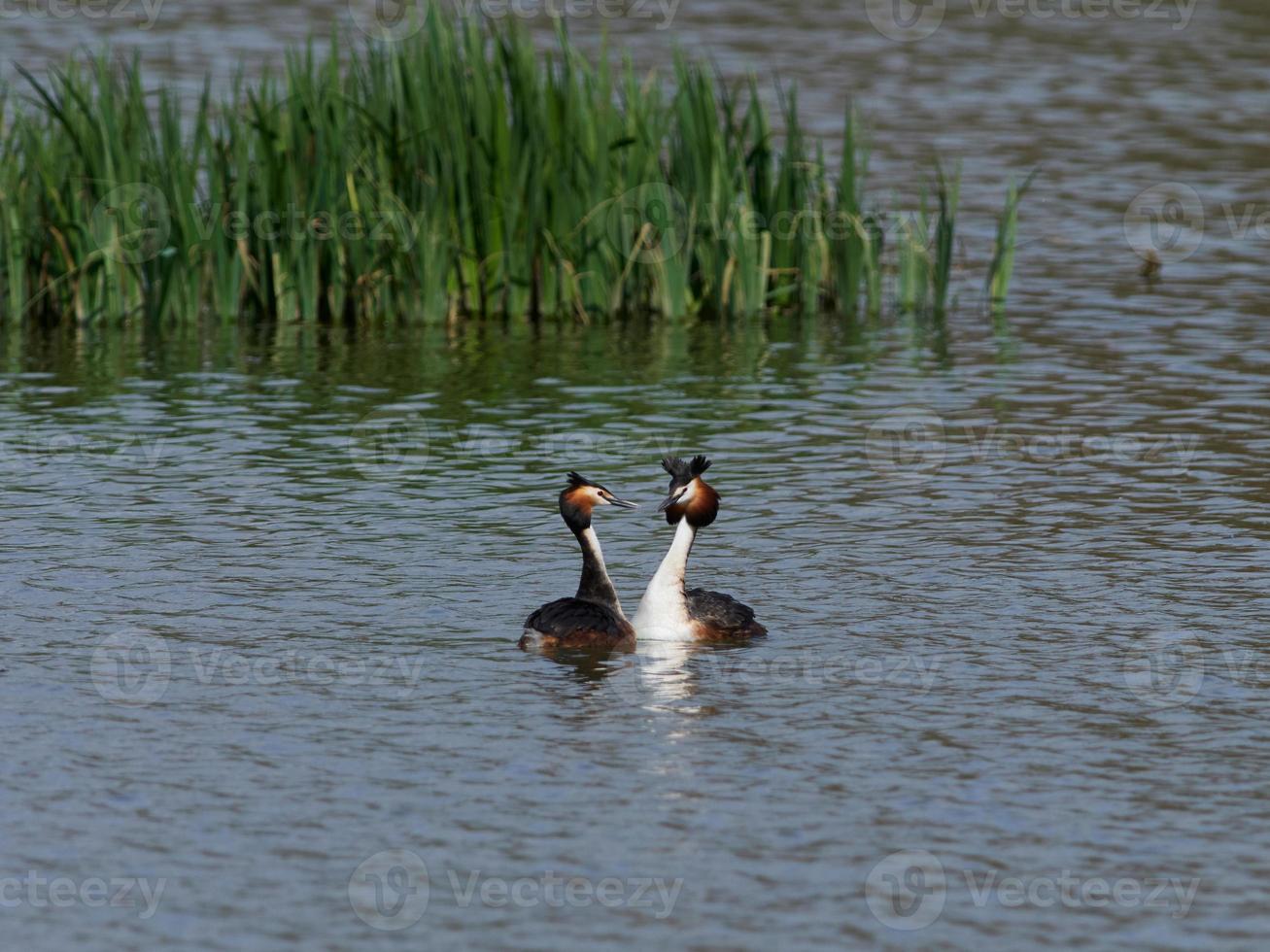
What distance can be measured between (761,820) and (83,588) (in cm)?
534

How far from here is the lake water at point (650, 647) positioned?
26.3 ft

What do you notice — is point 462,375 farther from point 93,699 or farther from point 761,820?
point 761,820

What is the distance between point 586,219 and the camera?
64.1ft

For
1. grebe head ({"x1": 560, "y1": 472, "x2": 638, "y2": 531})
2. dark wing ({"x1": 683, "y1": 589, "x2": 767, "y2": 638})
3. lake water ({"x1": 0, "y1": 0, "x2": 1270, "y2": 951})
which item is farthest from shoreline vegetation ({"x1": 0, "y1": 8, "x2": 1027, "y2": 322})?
dark wing ({"x1": 683, "y1": 589, "x2": 767, "y2": 638})

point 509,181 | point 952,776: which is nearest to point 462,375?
point 509,181

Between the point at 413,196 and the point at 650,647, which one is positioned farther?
the point at 413,196

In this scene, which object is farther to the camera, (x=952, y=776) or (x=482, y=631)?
(x=482, y=631)

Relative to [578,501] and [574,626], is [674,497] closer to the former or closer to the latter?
[578,501]

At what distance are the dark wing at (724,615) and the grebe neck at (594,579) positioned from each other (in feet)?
1.38

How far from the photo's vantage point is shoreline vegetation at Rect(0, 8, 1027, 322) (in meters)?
19.0

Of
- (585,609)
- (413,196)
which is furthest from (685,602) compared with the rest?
(413,196)

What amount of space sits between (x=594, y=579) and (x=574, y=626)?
1.88 ft

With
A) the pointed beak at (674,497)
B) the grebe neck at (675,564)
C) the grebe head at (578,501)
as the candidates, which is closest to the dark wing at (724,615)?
the grebe neck at (675,564)

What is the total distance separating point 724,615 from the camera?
36.8 feet
